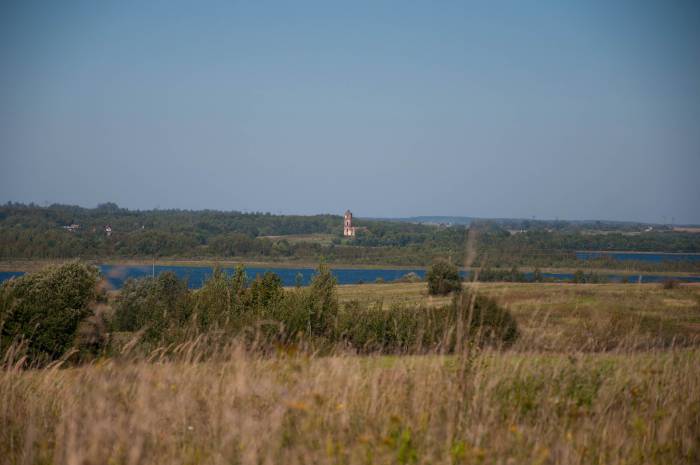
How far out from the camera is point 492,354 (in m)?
5.93

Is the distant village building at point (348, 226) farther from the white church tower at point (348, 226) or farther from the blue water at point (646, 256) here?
the blue water at point (646, 256)

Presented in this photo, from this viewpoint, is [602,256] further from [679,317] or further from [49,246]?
[49,246]

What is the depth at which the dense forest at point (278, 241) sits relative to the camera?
2537 inches

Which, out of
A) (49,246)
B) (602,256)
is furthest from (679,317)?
(49,246)

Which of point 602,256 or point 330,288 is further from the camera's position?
point 602,256

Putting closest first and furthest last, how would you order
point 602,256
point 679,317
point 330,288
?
1. point 679,317
2. point 330,288
3. point 602,256

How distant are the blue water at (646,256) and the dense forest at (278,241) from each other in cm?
64

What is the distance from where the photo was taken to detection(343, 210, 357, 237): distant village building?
157 m

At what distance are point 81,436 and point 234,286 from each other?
2475 cm

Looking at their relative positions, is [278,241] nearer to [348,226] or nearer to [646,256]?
[348,226]

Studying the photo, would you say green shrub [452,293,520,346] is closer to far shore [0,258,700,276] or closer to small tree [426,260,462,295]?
small tree [426,260,462,295]

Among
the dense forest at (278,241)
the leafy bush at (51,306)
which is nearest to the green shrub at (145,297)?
the leafy bush at (51,306)

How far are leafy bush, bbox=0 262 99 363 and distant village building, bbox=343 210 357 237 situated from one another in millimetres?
123066

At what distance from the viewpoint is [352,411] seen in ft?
14.3
